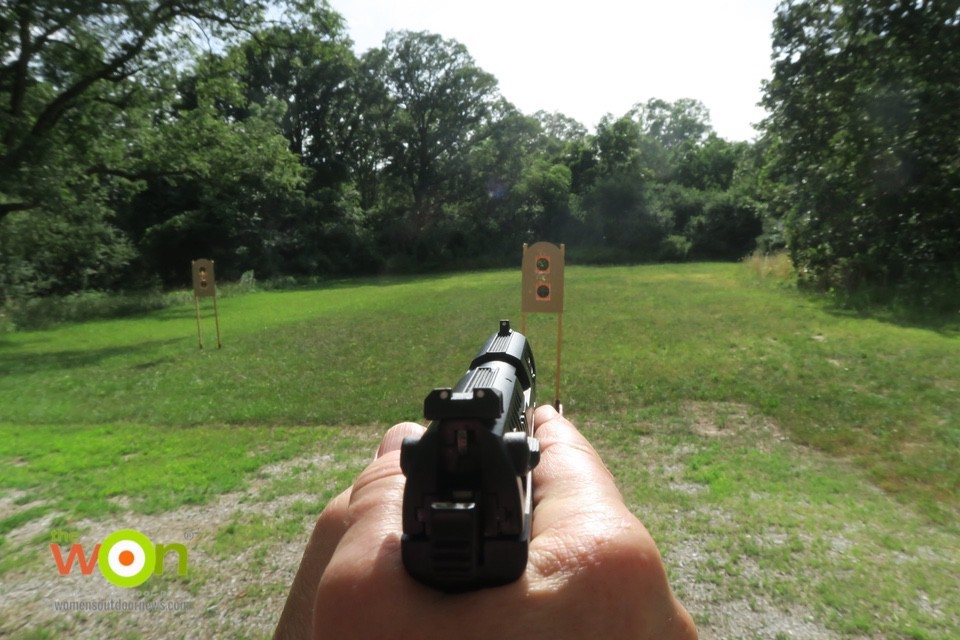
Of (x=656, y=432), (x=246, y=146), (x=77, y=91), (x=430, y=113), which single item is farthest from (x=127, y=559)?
(x=430, y=113)

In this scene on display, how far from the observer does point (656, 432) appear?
7094mm

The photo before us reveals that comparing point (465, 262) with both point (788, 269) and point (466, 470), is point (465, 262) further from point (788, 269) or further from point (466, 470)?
point (466, 470)

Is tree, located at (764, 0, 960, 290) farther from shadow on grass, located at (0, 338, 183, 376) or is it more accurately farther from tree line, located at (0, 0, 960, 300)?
shadow on grass, located at (0, 338, 183, 376)

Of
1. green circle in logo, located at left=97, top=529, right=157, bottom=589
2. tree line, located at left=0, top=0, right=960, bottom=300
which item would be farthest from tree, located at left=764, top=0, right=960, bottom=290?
green circle in logo, located at left=97, top=529, right=157, bottom=589

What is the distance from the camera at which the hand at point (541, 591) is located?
813mm

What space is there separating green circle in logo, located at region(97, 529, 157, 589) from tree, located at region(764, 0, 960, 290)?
55.6 ft

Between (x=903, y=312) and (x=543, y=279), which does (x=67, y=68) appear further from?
(x=903, y=312)

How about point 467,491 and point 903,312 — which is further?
point 903,312

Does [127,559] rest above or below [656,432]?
above

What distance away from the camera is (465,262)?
44688 millimetres

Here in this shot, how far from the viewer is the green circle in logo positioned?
3912 mm

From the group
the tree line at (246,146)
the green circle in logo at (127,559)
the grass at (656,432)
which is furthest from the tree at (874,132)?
the green circle in logo at (127,559)

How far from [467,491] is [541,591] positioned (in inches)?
6.1

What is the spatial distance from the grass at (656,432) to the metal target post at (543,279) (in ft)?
5.22
